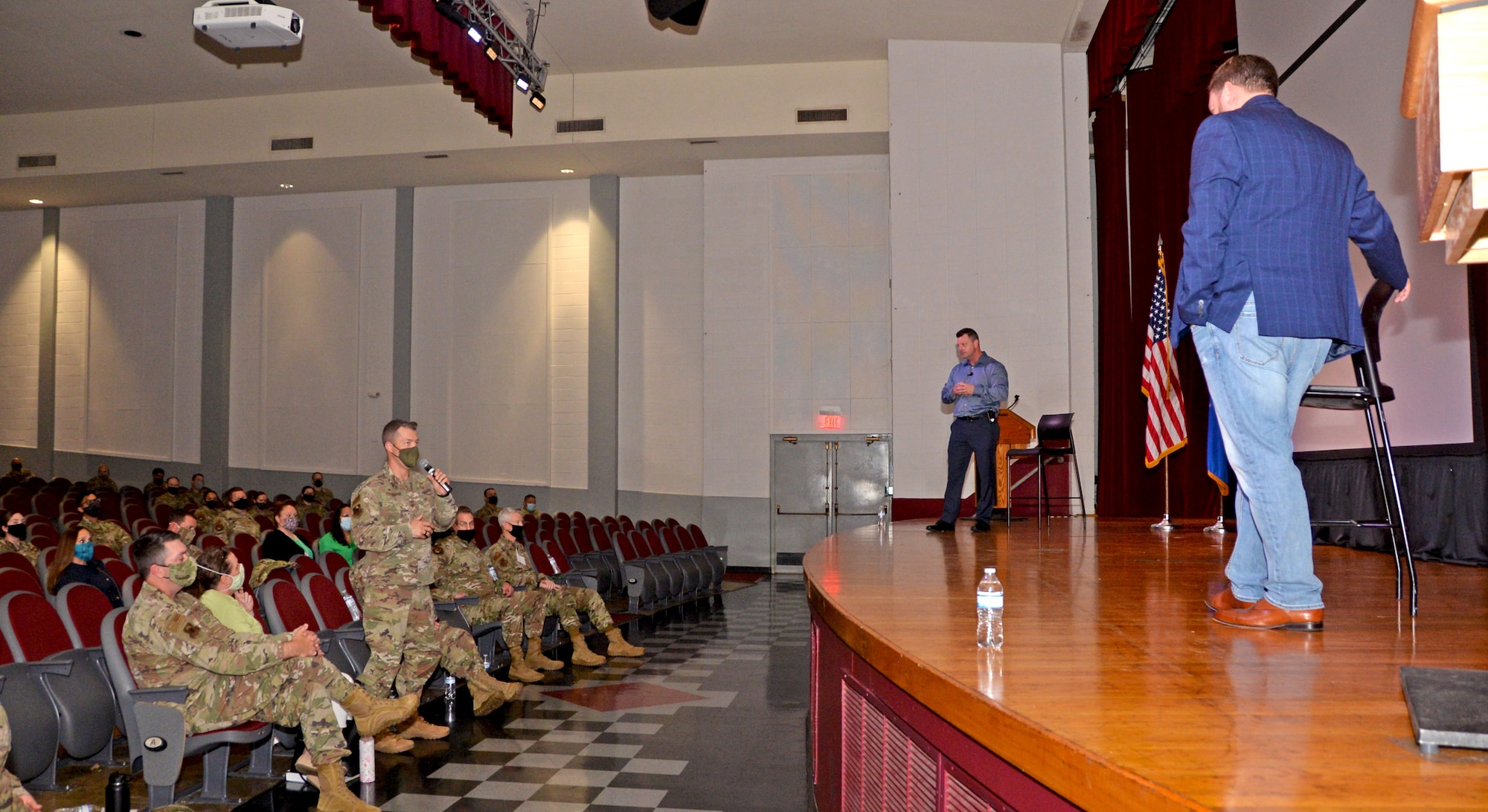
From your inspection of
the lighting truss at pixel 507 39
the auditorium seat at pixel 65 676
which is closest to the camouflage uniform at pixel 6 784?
the auditorium seat at pixel 65 676

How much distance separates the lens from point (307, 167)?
46.8 ft

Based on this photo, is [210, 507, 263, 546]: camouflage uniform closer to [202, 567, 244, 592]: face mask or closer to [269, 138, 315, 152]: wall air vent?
[202, 567, 244, 592]: face mask

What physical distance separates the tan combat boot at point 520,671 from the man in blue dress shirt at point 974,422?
2684 mm

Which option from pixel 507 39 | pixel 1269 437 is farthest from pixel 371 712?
pixel 507 39

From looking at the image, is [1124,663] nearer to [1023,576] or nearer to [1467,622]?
Answer: [1467,622]

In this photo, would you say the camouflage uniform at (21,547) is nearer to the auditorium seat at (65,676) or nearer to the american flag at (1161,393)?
the auditorium seat at (65,676)

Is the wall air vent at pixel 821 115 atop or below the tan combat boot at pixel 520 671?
atop

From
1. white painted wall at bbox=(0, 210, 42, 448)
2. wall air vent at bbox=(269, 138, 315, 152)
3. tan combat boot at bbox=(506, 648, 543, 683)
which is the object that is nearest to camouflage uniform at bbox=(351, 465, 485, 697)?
tan combat boot at bbox=(506, 648, 543, 683)

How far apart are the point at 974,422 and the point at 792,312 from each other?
7581 millimetres

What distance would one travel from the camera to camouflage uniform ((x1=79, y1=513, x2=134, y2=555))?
23.6ft

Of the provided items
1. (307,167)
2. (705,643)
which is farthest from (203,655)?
(307,167)

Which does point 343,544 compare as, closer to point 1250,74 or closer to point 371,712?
point 371,712

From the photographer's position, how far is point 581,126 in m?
13.3

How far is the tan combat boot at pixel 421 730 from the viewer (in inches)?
188
